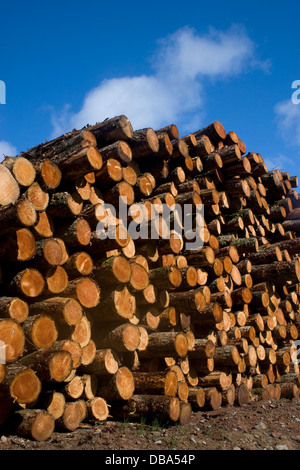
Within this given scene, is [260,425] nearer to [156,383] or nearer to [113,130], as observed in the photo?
[156,383]

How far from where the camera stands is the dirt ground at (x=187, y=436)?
355 centimetres

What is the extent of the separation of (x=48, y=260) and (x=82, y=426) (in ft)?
5.74

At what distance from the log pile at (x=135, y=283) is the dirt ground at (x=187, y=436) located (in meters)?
0.12

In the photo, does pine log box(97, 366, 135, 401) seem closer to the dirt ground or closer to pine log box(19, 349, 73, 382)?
the dirt ground

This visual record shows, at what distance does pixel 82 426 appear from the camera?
13.2 ft

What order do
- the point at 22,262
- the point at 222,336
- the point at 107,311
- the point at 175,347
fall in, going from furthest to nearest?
the point at 222,336, the point at 175,347, the point at 107,311, the point at 22,262

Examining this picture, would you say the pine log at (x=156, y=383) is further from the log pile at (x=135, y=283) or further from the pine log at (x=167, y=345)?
the pine log at (x=167, y=345)

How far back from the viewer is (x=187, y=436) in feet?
13.0

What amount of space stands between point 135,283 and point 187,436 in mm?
1655

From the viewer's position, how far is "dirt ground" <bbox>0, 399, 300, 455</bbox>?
3.55 meters

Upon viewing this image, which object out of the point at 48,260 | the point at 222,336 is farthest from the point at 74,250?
the point at 222,336

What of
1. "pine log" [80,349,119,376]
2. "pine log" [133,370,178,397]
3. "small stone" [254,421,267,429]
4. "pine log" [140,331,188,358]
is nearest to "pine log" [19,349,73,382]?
"pine log" [80,349,119,376]

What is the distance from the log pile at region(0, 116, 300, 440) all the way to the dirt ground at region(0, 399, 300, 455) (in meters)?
0.12
